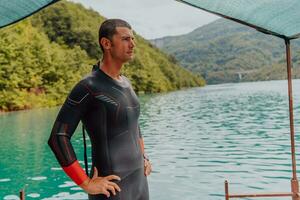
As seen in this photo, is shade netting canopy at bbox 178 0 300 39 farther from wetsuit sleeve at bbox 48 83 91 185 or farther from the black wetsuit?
wetsuit sleeve at bbox 48 83 91 185

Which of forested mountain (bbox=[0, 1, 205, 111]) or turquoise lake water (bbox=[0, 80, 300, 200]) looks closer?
turquoise lake water (bbox=[0, 80, 300, 200])

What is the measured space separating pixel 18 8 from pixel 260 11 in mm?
1529

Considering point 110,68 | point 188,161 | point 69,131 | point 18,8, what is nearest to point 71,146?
point 69,131

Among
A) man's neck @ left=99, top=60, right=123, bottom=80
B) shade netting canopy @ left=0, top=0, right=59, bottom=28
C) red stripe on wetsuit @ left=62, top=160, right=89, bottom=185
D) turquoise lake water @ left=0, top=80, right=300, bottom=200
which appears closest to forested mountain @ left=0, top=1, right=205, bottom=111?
turquoise lake water @ left=0, top=80, right=300, bottom=200

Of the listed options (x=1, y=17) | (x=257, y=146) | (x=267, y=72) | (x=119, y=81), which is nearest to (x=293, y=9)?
(x=119, y=81)

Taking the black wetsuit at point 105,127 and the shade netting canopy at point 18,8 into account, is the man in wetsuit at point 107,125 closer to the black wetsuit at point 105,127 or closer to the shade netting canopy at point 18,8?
the black wetsuit at point 105,127

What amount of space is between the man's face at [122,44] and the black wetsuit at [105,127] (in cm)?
12

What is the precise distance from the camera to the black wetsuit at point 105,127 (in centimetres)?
217

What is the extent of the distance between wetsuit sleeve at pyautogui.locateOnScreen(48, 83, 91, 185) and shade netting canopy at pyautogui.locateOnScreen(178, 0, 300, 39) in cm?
93

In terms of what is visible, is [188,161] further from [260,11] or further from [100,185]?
[100,185]

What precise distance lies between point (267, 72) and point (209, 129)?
180m

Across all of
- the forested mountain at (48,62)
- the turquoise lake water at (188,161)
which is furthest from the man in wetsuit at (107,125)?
the forested mountain at (48,62)

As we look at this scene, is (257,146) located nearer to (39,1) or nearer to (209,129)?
(209,129)

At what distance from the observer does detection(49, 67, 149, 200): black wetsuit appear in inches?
85.4
